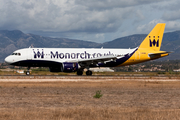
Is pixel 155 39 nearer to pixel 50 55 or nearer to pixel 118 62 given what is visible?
pixel 118 62

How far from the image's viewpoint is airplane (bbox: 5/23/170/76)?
47031 millimetres

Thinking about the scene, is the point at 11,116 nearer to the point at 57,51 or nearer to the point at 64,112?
the point at 64,112

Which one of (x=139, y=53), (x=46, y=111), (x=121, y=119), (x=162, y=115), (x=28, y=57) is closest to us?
(x=121, y=119)

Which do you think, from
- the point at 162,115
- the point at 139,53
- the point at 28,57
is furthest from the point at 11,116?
the point at 139,53

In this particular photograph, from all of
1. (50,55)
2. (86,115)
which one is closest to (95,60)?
(50,55)

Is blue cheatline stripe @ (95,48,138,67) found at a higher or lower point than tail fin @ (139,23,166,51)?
lower

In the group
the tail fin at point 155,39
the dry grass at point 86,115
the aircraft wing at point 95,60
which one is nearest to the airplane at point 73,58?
the aircraft wing at point 95,60

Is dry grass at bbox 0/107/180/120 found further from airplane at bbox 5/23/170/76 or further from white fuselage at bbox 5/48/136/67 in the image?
white fuselage at bbox 5/48/136/67

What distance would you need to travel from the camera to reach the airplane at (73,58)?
4703 centimetres

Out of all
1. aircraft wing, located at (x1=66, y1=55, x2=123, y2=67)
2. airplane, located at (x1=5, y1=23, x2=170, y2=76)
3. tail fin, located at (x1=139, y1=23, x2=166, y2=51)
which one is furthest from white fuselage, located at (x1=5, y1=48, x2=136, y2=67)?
tail fin, located at (x1=139, y1=23, x2=166, y2=51)

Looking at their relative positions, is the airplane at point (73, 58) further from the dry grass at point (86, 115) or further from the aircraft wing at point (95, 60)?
the dry grass at point (86, 115)

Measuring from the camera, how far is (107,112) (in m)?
14.2

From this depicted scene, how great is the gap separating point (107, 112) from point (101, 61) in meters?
34.6

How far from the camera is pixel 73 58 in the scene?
48750mm
